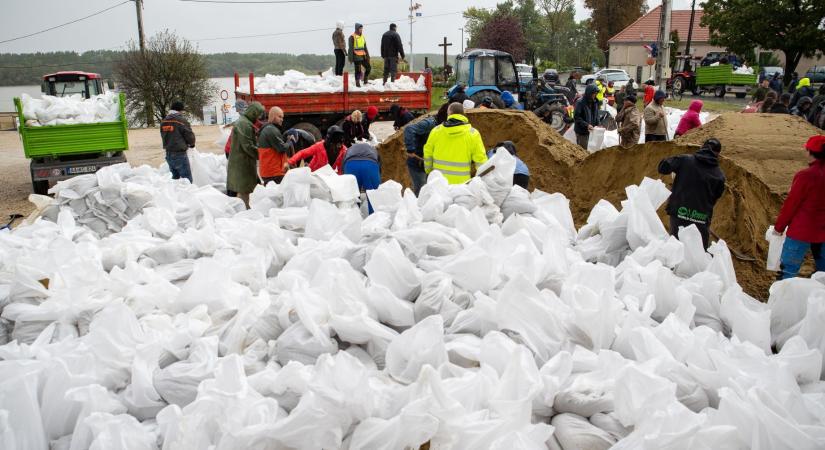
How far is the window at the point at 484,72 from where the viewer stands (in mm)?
15492

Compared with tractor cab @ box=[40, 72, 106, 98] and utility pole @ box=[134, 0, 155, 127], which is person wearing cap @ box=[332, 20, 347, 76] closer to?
tractor cab @ box=[40, 72, 106, 98]

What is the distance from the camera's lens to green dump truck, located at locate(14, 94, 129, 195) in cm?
1015

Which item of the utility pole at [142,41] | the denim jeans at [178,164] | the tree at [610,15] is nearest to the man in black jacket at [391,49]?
the denim jeans at [178,164]

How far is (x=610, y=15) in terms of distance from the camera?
49.4m

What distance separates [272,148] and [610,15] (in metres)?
48.5

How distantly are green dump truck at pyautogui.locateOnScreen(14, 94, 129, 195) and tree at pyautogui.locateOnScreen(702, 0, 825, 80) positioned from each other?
28.9m

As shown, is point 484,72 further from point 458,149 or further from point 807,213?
point 807,213

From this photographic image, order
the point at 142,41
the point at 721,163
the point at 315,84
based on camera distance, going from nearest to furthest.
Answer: the point at 721,163, the point at 315,84, the point at 142,41

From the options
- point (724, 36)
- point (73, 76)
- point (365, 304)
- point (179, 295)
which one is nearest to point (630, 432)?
point (365, 304)

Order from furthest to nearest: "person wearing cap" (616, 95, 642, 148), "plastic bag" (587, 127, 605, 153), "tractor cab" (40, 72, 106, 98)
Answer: "tractor cab" (40, 72, 106, 98), "plastic bag" (587, 127, 605, 153), "person wearing cap" (616, 95, 642, 148)

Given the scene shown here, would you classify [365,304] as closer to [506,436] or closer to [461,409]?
[461,409]

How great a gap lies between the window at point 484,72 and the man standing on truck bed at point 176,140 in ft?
28.7

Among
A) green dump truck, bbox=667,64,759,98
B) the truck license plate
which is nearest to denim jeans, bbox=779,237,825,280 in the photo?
the truck license plate

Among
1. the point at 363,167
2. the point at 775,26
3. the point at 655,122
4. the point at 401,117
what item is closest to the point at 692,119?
the point at 655,122
